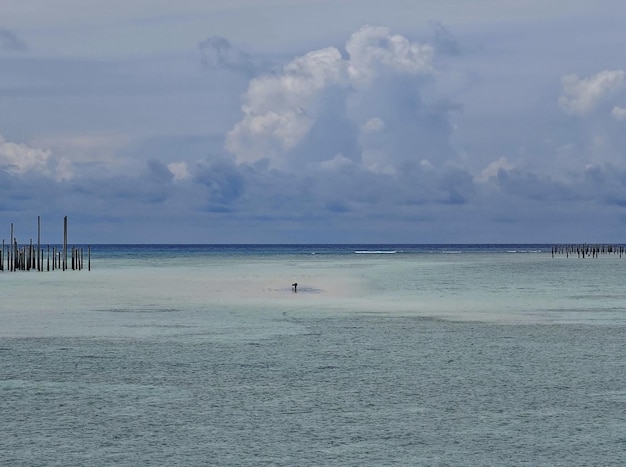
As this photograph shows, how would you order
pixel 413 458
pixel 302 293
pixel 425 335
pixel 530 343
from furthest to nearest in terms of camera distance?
pixel 302 293 → pixel 425 335 → pixel 530 343 → pixel 413 458

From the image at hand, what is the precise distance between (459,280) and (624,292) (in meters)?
14.0

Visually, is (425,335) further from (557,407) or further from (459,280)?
(459,280)

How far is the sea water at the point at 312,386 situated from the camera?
462 inches

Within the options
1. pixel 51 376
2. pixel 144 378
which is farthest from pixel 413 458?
pixel 51 376

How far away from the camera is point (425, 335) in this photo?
24125 millimetres

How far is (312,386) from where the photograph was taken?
16.2 m

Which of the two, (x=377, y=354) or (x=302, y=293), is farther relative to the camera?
(x=302, y=293)

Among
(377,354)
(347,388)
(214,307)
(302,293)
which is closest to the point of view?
(347,388)

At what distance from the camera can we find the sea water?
1173cm

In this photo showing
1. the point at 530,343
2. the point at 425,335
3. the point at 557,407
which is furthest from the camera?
the point at 425,335

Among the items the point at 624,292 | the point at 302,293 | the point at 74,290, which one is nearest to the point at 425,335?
the point at 302,293

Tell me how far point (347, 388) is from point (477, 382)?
2.42 m

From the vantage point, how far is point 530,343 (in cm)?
2241

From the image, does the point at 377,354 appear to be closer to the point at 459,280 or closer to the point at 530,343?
the point at 530,343
